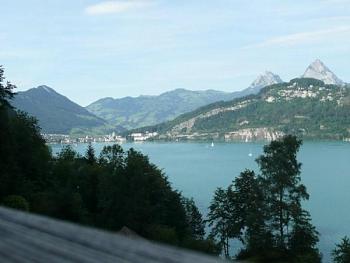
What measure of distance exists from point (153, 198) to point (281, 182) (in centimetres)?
1352

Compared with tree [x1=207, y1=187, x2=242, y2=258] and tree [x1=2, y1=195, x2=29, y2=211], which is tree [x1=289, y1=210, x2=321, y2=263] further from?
tree [x1=2, y1=195, x2=29, y2=211]

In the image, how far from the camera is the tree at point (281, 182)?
96.2 feet

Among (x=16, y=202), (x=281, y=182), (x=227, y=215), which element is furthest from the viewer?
(x=227, y=215)

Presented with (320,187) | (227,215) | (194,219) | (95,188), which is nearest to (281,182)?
(227,215)

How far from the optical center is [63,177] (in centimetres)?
4191

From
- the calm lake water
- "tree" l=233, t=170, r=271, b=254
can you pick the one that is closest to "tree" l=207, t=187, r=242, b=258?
"tree" l=233, t=170, r=271, b=254

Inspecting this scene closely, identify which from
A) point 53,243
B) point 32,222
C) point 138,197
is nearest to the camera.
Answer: point 53,243

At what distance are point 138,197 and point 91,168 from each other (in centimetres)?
713

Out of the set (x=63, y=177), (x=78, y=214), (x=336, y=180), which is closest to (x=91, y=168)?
(x=63, y=177)

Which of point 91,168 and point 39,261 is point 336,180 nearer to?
point 91,168

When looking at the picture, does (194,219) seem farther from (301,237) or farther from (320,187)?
(320,187)

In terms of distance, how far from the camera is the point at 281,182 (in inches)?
1152

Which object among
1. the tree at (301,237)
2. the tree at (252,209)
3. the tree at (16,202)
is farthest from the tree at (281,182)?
the tree at (16,202)

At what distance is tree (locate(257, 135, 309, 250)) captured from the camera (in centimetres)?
2931
